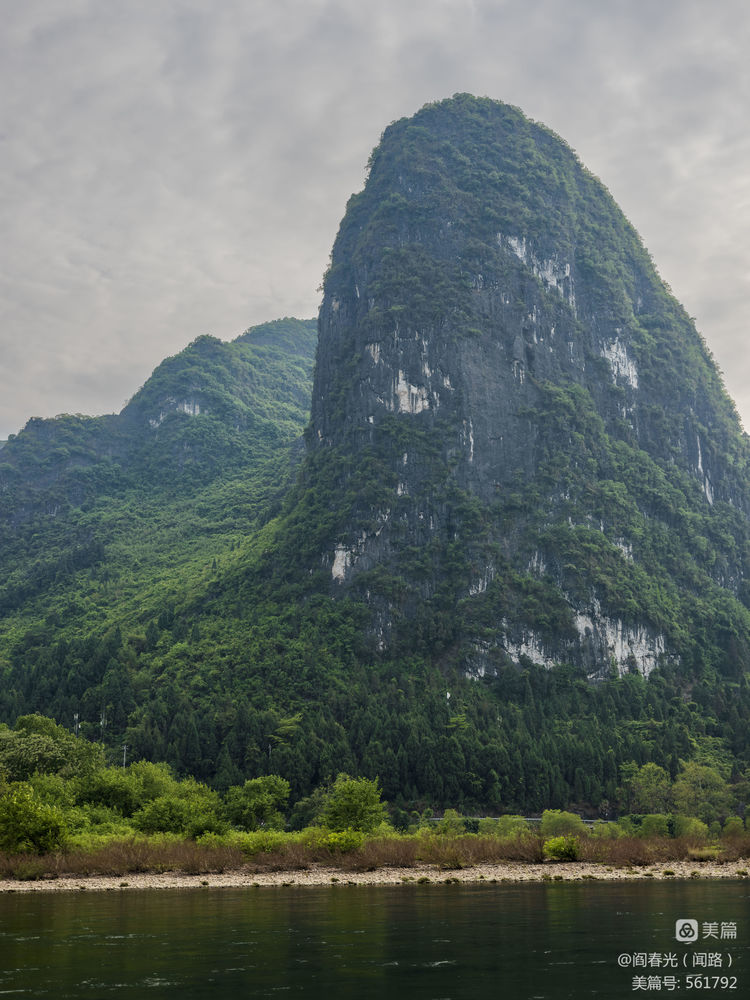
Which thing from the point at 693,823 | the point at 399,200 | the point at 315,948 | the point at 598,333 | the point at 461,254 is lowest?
the point at 693,823

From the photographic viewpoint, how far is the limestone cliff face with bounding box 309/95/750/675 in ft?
445

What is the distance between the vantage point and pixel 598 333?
175 meters

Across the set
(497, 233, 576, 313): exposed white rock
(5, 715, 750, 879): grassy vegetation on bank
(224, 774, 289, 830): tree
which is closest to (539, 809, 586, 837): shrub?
(5, 715, 750, 879): grassy vegetation on bank

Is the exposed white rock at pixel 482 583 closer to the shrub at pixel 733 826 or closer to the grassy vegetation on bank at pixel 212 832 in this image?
the grassy vegetation on bank at pixel 212 832

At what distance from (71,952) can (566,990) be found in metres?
12.7

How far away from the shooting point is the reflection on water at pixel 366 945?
17.8 metres

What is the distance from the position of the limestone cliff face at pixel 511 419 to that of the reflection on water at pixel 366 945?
96513 mm

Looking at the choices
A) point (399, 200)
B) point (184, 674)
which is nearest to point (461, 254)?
point (399, 200)

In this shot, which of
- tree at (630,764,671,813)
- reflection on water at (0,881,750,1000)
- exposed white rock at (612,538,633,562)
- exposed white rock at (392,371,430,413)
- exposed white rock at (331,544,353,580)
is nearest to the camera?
reflection on water at (0,881,750,1000)

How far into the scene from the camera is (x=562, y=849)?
5428cm

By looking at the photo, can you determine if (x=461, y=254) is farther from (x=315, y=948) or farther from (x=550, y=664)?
(x=315, y=948)

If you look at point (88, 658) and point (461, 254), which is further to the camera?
point (461, 254)

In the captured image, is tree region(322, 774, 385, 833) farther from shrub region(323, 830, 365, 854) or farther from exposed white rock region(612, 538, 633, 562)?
exposed white rock region(612, 538, 633, 562)

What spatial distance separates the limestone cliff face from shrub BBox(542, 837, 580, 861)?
7311cm
